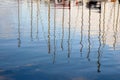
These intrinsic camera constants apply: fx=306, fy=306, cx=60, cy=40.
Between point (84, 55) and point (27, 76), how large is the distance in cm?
786

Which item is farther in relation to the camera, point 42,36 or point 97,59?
point 42,36

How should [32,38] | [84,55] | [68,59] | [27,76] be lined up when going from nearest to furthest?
[27,76] < [68,59] < [84,55] < [32,38]

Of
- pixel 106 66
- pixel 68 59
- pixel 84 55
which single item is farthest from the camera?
pixel 84 55

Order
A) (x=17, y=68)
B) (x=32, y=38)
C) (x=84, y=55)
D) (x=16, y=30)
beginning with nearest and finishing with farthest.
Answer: (x=17, y=68) → (x=84, y=55) → (x=32, y=38) → (x=16, y=30)

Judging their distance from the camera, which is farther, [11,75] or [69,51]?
[69,51]

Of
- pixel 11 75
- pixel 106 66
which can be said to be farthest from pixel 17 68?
pixel 106 66

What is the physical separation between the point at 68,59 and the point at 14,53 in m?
4.47

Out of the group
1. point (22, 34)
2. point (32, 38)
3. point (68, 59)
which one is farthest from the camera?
point (22, 34)

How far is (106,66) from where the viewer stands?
71.2 feet

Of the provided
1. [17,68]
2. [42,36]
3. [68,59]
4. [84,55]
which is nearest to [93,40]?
[42,36]

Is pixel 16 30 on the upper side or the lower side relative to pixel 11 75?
upper

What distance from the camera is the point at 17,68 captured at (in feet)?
65.9

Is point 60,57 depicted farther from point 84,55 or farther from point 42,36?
point 42,36

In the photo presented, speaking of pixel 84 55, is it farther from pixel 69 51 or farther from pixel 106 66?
pixel 106 66
